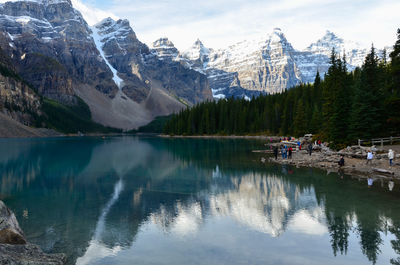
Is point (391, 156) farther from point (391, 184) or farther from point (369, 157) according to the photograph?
point (391, 184)

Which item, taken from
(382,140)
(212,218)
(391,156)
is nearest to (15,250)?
(212,218)

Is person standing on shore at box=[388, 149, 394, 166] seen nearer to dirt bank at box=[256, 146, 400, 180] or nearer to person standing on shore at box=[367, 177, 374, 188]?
dirt bank at box=[256, 146, 400, 180]

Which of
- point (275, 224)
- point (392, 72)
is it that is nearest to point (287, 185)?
point (275, 224)

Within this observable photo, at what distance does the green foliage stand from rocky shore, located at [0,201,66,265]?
48237 mm

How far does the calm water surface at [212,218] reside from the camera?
626 inches

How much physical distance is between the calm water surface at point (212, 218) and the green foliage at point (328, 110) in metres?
18.2

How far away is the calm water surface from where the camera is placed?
52.1ft

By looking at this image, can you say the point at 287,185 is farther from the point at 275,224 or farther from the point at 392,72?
the point at 392,72

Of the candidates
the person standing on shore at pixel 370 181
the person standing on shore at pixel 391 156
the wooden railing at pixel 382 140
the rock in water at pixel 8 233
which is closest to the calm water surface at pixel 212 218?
the person standing on shore at pixel 370 181

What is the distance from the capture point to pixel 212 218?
21797 mm

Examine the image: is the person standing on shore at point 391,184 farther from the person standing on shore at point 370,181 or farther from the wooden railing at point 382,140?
the wooden railing at point 382,140

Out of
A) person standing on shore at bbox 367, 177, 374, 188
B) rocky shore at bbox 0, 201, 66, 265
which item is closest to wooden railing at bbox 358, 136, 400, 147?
person standing on shore at bbox 367, 177, 374, 188

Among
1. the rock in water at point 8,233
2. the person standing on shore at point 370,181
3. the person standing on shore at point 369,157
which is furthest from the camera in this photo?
the person standing on shore at point 369,157

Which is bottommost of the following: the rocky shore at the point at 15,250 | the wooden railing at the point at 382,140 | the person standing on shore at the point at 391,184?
the person standing on shore at the point at 391,184
